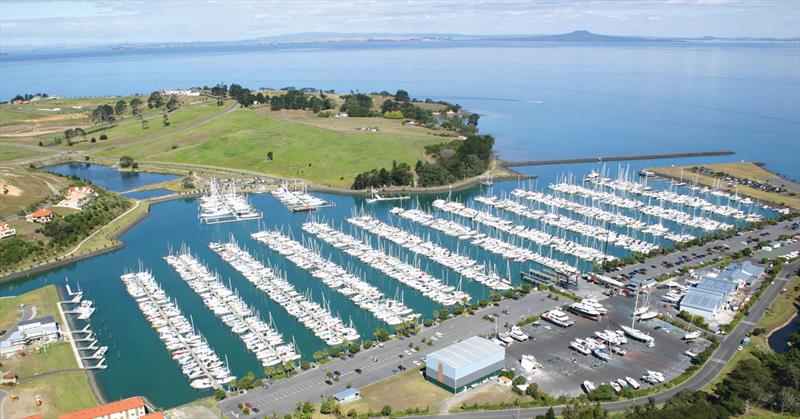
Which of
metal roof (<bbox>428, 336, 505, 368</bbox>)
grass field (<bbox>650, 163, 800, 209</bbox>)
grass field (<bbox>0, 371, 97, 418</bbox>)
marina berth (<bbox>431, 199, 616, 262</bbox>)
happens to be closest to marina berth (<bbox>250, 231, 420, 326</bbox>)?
metal roof (<bbox>428, 336, 505, 368</bbox>)

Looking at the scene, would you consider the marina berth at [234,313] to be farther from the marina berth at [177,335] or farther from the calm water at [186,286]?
the marina berth at [177,335]

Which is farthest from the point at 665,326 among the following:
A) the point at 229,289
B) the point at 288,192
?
the point at 288,192

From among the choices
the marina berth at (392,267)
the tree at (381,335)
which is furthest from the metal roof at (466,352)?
the marina berth at (392,267)

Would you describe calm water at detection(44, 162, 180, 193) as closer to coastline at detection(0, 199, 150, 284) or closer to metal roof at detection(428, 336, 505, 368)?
coastline at detection(0, 199, 150, 284)

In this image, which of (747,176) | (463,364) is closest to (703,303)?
(463,364)

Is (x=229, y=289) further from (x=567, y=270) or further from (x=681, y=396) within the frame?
(x=681, y=396)
